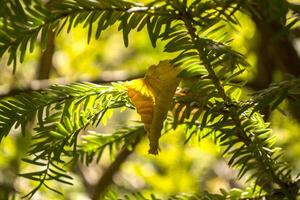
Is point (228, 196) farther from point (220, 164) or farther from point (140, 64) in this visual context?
point (220, 164)

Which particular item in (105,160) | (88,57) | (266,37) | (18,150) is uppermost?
(266,37)

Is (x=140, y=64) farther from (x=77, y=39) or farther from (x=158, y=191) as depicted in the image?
(x=158, y=191)

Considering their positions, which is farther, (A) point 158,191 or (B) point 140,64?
(B) point 140,64

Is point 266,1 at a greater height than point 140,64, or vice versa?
point 266,1

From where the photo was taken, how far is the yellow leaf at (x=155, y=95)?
17.8 inches

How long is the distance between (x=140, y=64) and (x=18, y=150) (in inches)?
17.8

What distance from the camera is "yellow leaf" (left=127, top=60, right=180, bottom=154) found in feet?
1.48

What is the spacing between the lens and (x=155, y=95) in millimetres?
463

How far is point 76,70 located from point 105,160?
317 millimetres

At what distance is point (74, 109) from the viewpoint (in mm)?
500

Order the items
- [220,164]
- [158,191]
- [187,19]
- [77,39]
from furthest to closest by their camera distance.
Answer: [220,164] → [77,39] → [158,191] → [187,19]

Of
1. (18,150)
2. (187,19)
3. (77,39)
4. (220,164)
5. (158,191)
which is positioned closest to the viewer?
(187,19)

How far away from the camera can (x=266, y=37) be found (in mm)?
1019

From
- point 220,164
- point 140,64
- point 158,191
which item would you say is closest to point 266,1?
point 158,191
